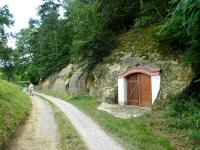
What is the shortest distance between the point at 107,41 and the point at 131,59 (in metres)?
6.12

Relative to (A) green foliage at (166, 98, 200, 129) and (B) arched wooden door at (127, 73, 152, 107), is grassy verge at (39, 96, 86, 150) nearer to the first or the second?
(A) green foliage at (166, 98, 200, 129)

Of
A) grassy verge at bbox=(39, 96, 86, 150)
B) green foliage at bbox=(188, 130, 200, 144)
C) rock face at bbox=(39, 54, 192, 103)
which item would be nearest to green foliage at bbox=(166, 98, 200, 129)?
rock face at bbox=(39, 54, 192, 103)

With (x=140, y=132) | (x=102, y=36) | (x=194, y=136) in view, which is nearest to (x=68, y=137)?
(x=140, y=132)

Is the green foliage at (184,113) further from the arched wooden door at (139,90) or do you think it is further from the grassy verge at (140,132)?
the arched wooden door at (139,90)

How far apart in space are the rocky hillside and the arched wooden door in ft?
2.88

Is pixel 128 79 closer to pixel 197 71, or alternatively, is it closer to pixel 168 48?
pixel 168 48

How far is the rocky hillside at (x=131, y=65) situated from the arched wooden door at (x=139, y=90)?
878 millimetres

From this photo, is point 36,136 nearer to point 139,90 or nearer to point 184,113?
point 184,113

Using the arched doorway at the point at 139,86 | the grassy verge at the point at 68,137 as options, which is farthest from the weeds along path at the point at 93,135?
the arched doorway at the point at 139,86

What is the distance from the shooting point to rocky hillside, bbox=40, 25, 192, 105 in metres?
19.0

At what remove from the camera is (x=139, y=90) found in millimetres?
22375

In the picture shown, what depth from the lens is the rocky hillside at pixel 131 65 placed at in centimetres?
1905

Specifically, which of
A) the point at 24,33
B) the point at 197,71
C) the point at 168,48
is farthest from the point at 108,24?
the point at 24,33

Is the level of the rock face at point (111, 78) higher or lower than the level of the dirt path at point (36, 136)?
higher
